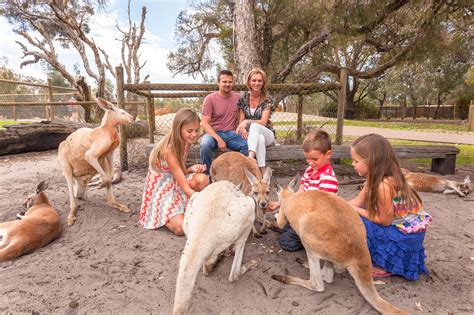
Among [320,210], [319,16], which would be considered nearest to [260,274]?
[320,210]

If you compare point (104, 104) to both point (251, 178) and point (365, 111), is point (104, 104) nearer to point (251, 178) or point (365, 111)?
point (251, 178)

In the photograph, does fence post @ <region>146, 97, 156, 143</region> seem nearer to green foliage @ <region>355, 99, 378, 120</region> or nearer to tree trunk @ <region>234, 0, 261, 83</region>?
tree trunk @ <region>234, 0, 261, 83</region>

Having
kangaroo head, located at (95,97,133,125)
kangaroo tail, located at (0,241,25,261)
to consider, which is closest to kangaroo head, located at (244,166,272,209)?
kangaroo head, located at (95,97,133,125)

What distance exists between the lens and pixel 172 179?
3.14 m

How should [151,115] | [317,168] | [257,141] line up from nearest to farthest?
1. [317,168]
2. [257,141]
3. [151,115]

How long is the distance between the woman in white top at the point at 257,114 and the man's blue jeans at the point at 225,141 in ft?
0.41

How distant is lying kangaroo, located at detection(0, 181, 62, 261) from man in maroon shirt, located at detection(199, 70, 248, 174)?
Result: 1.94 metres

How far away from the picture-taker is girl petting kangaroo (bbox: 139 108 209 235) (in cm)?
288

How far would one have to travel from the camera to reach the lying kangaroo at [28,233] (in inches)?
102

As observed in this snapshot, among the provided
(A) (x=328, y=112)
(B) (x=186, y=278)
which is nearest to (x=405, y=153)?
(B) (x=186, y=278)

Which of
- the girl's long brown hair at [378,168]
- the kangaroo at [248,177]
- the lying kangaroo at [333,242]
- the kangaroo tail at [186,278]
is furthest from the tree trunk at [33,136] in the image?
the girl's long brown hair at [378,168]

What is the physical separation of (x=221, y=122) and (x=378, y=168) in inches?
100

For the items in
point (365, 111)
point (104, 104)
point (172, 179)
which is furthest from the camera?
point (365, 111)

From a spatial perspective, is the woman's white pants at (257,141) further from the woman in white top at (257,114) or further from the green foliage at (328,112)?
the green foliage at (328,112)
